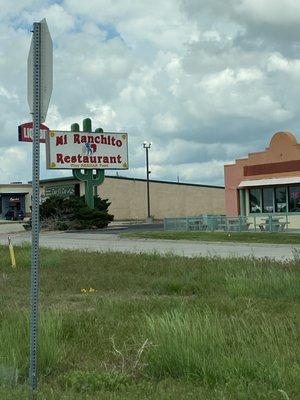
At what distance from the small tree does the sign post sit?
131ft

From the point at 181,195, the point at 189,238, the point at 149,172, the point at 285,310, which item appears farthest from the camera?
the point at 181,195

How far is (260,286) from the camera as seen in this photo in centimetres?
993

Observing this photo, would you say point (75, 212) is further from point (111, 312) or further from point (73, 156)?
point (111, 312)

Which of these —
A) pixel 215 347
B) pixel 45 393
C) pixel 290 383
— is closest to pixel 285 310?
pixel 215 347

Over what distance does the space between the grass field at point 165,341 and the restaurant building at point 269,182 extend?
87.8 feet

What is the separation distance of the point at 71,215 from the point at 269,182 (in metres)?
14.9

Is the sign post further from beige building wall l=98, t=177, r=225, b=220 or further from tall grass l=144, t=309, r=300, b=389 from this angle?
beige building wall l=98, t=177, r=225, b=220

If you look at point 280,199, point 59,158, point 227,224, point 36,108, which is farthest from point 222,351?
point 59,158

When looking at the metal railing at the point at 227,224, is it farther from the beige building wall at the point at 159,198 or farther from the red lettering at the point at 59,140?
the beige building wall at the point at 159,198

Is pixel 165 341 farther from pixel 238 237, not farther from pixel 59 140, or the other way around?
pixel 59 140

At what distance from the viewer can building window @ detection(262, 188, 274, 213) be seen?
130ft

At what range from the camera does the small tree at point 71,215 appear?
45188 mm

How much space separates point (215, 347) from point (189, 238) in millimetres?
24951

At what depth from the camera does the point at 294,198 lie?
1491 inches
